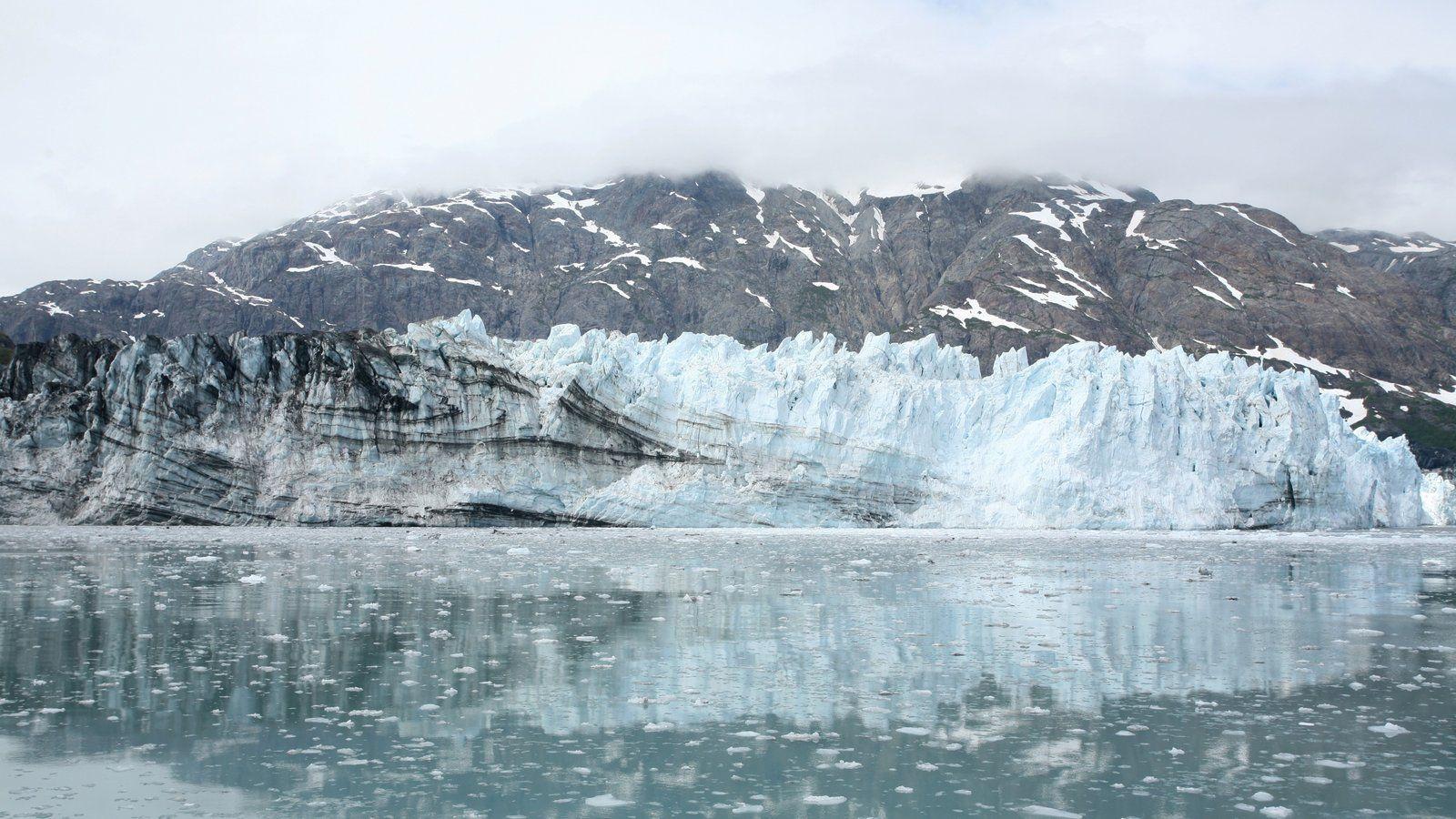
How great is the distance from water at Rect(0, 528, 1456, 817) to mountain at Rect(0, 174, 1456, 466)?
278 ft

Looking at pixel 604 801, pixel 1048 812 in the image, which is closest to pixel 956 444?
pixel 1048 812

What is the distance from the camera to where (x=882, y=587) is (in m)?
17.9

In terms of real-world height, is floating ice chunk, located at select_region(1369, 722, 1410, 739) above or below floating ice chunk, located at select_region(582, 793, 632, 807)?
above

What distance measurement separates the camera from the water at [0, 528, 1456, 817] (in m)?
6.58

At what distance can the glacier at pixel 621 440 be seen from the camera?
122 ft

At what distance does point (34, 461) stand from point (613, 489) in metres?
20.2

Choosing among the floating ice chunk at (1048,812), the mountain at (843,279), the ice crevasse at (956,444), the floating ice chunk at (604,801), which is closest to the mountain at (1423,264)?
the mountain at (843,279)

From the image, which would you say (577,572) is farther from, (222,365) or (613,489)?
(222,365)

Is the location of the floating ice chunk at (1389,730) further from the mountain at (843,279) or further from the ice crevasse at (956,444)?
the mountain at (843,279)

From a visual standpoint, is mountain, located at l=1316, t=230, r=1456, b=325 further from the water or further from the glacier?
the water

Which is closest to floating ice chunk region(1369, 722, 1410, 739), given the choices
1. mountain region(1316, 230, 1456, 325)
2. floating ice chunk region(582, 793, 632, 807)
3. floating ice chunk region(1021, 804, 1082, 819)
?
floating ice chunk region(1021, 804, 1082, 819)

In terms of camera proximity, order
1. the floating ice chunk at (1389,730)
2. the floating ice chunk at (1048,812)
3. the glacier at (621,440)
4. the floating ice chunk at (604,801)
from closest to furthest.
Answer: the floating ice chunk at (1048,812) → the floating ice chunk at (604,801) → the floating ice chunk at (1389,730) → the glacier at (621,440)

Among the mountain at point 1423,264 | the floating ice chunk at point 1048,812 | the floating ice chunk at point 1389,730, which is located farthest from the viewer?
the mountain at point 1423,264

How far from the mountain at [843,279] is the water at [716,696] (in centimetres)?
8462
